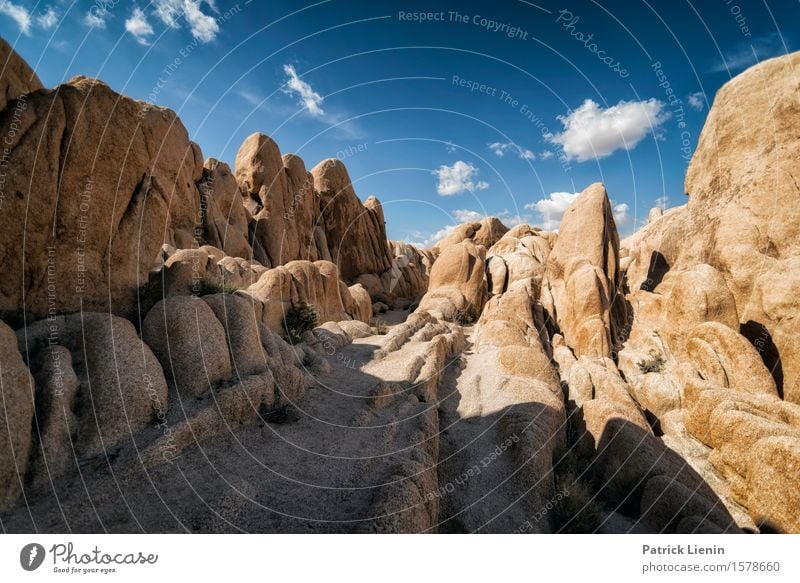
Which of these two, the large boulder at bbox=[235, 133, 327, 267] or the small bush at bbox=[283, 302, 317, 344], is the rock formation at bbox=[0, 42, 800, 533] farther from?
the large boulder at bbox=[235, 133, 327, 267]

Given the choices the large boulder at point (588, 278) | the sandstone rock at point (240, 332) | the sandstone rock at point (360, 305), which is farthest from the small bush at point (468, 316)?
the sandstone rock at point (240, 332)

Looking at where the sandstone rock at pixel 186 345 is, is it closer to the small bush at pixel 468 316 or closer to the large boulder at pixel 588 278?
the large boulder at pixel 588 278

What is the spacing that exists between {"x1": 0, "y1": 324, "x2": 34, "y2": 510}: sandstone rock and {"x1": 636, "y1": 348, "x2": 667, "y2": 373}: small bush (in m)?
20.7

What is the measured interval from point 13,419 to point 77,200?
503 centimetres

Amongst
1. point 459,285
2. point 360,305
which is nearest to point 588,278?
point 459,285

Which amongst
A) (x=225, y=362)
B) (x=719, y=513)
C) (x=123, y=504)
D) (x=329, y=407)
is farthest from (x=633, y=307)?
(x=123, y=504)

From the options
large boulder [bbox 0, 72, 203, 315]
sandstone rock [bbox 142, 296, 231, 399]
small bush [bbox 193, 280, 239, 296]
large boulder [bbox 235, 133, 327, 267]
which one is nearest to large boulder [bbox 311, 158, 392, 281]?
large boulder [bbox 235, 133, 327, 267]

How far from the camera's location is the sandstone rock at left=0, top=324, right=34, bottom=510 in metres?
5.38

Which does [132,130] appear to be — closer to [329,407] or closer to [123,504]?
[123,504]

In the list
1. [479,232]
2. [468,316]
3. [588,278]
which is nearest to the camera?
[588,278]

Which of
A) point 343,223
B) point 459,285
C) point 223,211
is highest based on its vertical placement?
point 343,223

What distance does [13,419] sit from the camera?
5602mm

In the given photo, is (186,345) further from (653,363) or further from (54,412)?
(653,363)
